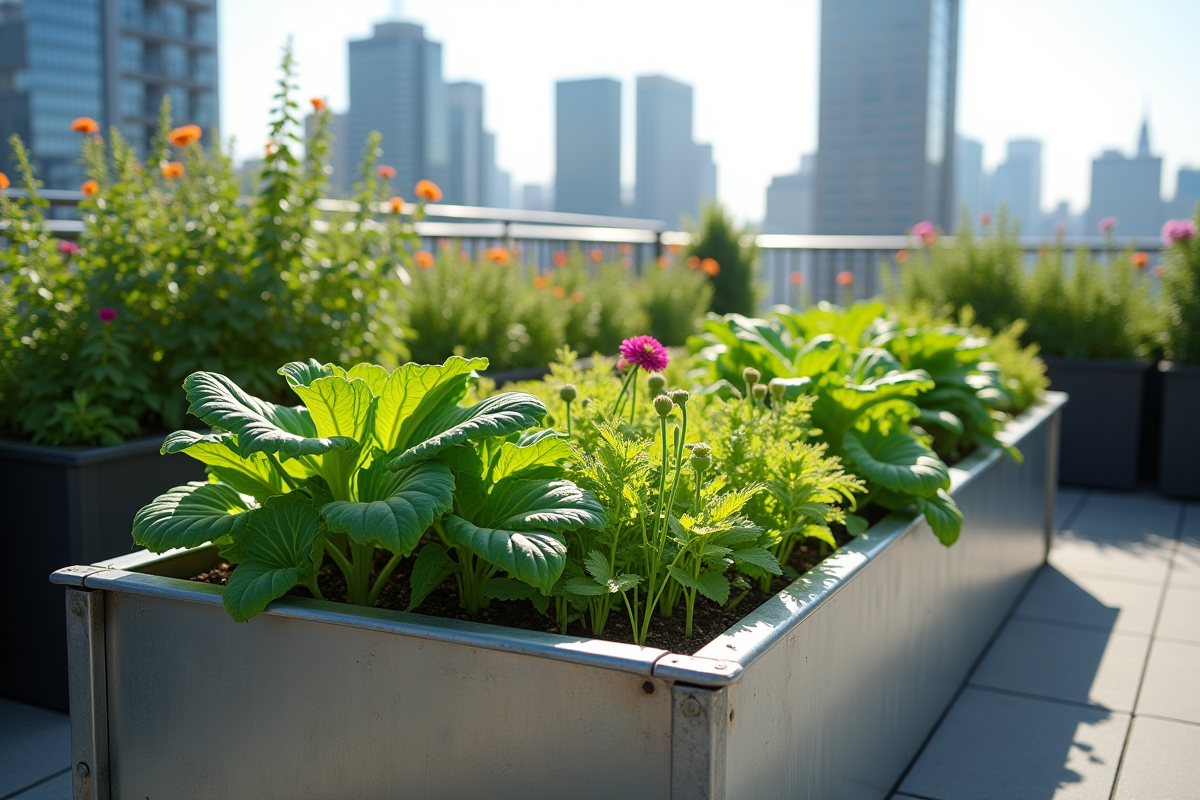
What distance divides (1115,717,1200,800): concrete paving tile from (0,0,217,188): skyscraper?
226 ft

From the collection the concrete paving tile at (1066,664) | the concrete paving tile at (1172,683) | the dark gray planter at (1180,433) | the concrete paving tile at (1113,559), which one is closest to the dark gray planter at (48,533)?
the concrete paving tile at (1066,664)

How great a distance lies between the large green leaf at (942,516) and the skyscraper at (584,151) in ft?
369

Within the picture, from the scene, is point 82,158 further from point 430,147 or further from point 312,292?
point 430,147

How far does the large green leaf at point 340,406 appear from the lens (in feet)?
5.76

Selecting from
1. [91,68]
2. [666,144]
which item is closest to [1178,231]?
[91,68]

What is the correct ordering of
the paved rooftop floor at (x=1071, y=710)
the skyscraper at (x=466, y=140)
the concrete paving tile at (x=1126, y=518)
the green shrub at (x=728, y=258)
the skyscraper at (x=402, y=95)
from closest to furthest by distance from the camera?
the paved rooftop floor at (x=1071, y=710), the concrete paving tile at (x=1126, y=518), the green shrub at (x=728, y=258), the skyscraper at (x=402, y=95), the skyscraper at (x=466, y=140)

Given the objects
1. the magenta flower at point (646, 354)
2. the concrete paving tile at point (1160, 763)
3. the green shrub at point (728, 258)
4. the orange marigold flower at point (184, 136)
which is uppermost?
the orange marigold flower at point (184, 136)

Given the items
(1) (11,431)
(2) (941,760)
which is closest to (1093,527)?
(2) (941,760)

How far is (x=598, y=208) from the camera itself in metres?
119

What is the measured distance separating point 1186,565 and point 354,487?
3741mm

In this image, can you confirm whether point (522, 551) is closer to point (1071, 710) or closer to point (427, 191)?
point (1071, 710)

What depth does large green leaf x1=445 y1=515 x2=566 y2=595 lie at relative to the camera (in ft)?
4.99

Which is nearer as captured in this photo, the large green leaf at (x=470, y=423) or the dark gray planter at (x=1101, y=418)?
the large green leaf at (x=470, y=423)

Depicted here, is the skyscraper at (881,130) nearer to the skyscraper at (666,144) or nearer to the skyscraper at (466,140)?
the skyscraper at (666,144)
